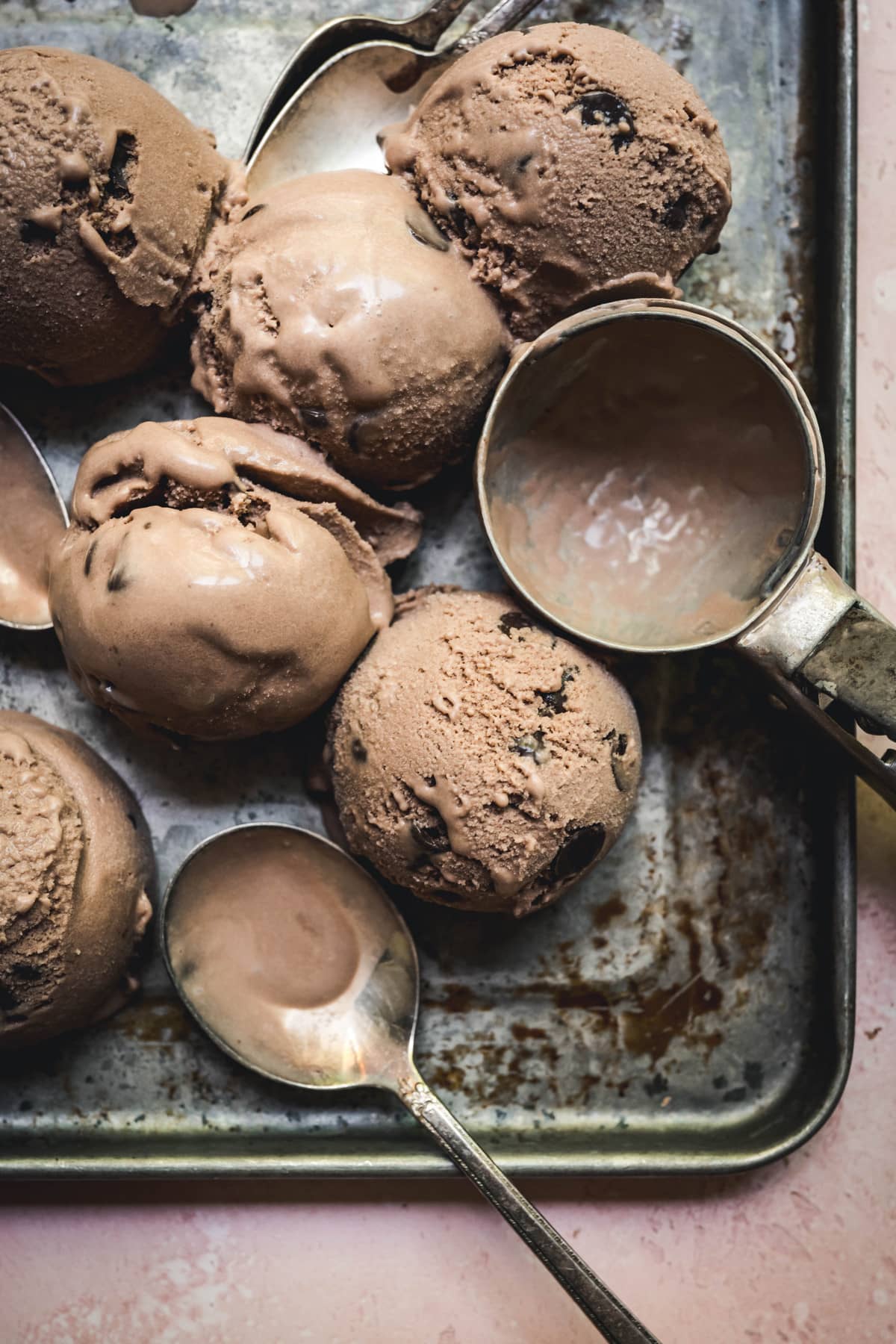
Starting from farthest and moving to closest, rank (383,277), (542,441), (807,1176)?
(807,1176), (542,441), (383,277)

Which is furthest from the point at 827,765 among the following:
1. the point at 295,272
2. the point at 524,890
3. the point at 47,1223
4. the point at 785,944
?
the point at 47,1223

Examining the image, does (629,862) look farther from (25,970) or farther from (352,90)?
(352,90)

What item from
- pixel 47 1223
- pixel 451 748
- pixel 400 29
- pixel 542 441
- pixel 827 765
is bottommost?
pixel 47 1223

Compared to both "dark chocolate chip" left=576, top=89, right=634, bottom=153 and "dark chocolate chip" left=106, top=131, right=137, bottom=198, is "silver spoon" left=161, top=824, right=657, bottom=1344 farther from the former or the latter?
"dark chocolate chip" left=576, top=89, right=634, bottom=153

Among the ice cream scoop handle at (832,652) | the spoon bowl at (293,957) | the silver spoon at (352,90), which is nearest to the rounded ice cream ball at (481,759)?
the spoon bowl at (293,957)

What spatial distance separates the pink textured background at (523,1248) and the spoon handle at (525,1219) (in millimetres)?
203

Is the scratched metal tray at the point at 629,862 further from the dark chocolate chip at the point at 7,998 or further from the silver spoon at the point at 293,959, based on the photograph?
the dark chocolate chip at the point at 7,998

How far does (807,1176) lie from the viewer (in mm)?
1453

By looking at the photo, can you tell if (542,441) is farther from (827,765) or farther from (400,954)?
(400,954)

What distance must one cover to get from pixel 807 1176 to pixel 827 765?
0.64 meters

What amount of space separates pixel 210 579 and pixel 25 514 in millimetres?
421

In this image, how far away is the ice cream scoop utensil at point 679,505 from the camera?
1188mm

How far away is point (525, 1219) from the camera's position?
1227 mm

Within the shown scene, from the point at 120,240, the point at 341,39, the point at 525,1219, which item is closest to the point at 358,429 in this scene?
the point at 120,240
